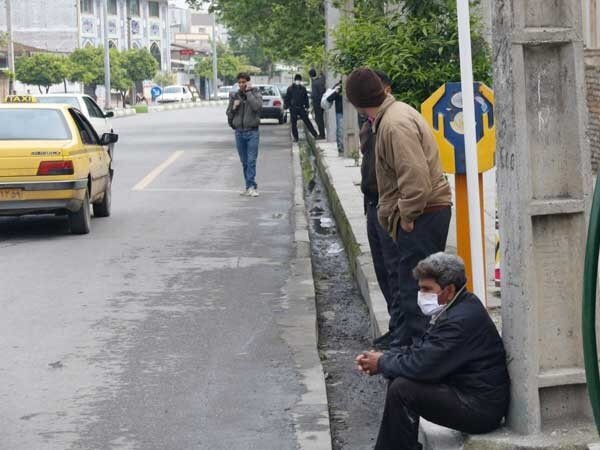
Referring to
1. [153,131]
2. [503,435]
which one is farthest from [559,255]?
[153,131]

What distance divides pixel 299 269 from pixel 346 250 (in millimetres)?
1670

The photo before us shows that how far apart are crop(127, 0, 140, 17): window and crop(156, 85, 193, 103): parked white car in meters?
14.0

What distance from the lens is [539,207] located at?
19.3 ft

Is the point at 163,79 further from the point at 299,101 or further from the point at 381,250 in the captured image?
the point at 381,250

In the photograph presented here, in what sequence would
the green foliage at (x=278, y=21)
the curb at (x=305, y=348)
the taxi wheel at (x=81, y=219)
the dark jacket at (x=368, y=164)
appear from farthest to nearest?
the green foliage at (x=278, y=21)
the taxi wheel at (x=81, y=219)
the dark jacket at (x=368, y=164)
the curb at (x=305, y=348)

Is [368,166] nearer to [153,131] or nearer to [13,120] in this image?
[13,120]

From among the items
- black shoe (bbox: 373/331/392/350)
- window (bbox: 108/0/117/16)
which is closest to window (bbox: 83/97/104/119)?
black shoe (bbox: 373/331/392/350)

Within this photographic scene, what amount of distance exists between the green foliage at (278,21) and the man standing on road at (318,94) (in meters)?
2.38

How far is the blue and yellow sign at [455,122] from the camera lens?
9.01m

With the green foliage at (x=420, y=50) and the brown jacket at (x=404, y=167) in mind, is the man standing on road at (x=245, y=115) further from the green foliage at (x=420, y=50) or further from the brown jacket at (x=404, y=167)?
the brown jacket at (x=404, y=167)

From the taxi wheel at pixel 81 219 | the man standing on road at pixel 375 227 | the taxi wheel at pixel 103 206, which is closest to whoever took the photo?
the man standing on road at pixel 375 227

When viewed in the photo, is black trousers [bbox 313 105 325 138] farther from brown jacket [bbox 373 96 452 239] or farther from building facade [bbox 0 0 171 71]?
building facade [bbox 0 0 171 71]

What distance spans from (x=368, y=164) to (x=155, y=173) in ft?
56.1

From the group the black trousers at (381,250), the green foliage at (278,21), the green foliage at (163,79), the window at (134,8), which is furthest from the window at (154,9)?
the black trousers at (381,250)
